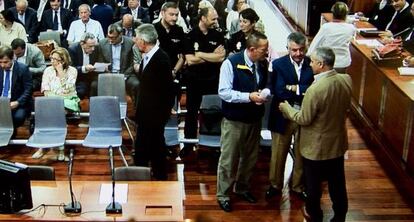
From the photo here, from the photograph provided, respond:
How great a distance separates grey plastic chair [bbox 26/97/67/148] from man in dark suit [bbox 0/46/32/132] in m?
0.42

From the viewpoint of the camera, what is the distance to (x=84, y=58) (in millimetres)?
7504

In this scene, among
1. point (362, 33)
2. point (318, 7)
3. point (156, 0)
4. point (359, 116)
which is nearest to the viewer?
point (359, 116)

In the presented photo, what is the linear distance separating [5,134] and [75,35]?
93.5 inches

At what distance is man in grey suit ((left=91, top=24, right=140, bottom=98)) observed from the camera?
24.1 feet

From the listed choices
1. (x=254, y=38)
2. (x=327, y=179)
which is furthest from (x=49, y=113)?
(x=327, y=179)

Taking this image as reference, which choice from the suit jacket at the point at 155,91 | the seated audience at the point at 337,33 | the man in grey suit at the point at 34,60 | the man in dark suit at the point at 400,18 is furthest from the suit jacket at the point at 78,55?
the man in dark suit at the point at 400,18

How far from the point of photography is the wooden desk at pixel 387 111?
5969 mm

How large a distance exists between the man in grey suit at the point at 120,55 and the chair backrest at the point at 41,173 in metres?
2.59

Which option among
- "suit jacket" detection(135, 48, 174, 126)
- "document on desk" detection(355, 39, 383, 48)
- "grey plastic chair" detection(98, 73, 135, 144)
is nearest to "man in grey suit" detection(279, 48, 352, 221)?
"suit jacket" detection(135, 48, 174, 126)

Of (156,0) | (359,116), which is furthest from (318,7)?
(359,116)

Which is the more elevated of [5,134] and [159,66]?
[159,66]

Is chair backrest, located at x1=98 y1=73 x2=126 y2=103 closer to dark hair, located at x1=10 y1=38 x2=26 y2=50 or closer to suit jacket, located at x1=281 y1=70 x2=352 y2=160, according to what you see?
dark hair, located at x1=10 y1=38 x2=26 y2=50

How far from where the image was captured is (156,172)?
585cm

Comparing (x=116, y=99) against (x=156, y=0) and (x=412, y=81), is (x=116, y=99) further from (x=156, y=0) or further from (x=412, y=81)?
(x=156, y=0)
